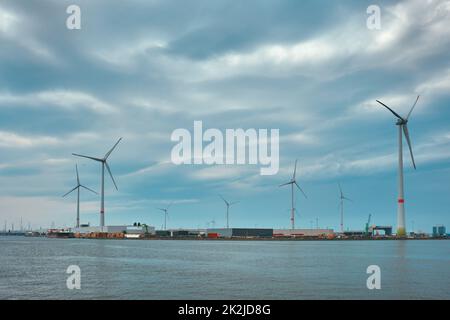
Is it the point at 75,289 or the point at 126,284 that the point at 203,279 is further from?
the point at 75,289

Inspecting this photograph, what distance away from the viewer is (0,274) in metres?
79.6

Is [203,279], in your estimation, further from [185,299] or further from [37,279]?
[37,279]

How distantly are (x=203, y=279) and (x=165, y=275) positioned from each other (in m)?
9.09

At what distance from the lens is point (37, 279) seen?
238 feet

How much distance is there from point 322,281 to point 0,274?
51.3m
